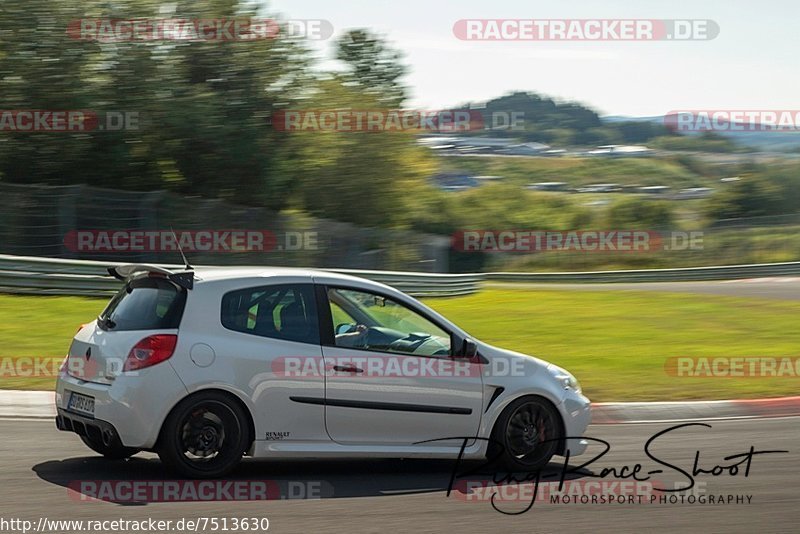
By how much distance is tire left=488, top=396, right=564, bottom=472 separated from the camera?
26.7 feet

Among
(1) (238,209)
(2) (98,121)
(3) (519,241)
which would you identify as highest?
(2) (98,121)

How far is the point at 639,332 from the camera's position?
63.2 ft

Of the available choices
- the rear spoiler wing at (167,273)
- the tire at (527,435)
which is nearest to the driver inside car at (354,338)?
the rear spoiler wing at (167,273)

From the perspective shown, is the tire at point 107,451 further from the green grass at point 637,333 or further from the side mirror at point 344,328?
the green grass at point 637,333

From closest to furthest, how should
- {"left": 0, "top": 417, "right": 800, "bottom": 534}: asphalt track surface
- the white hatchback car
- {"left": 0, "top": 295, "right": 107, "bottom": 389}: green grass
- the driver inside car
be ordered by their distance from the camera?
{"left": 0, "top": 417, "right": 800, "bottom": 534}: asphalt track surface
the white hatchback car
the driver inside car
{"left": 0, "top": 295, "right": 107, "bottom": 389}: green grass

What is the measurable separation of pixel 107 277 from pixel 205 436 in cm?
1212

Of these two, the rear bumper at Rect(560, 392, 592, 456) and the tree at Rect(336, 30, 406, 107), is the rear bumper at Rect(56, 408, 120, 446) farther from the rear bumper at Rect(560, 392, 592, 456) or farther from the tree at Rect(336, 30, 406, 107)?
the tree at Rect(336, 30, 406, 107)

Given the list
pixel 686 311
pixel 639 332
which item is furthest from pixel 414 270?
pixel 639 332

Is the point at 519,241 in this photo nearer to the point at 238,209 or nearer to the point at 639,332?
the point at 238,209

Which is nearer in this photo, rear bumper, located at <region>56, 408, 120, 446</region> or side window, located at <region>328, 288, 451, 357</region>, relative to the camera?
rear bumper, located at <region>56, 408, 120, 446</region>

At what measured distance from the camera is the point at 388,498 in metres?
7.18

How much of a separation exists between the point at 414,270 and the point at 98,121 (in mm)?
8844

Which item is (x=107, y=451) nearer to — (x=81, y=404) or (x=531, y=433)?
(x=81, y=404)

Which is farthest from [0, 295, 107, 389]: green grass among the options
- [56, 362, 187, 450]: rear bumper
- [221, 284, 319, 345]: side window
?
[221, 284, 319, 345]: side window
